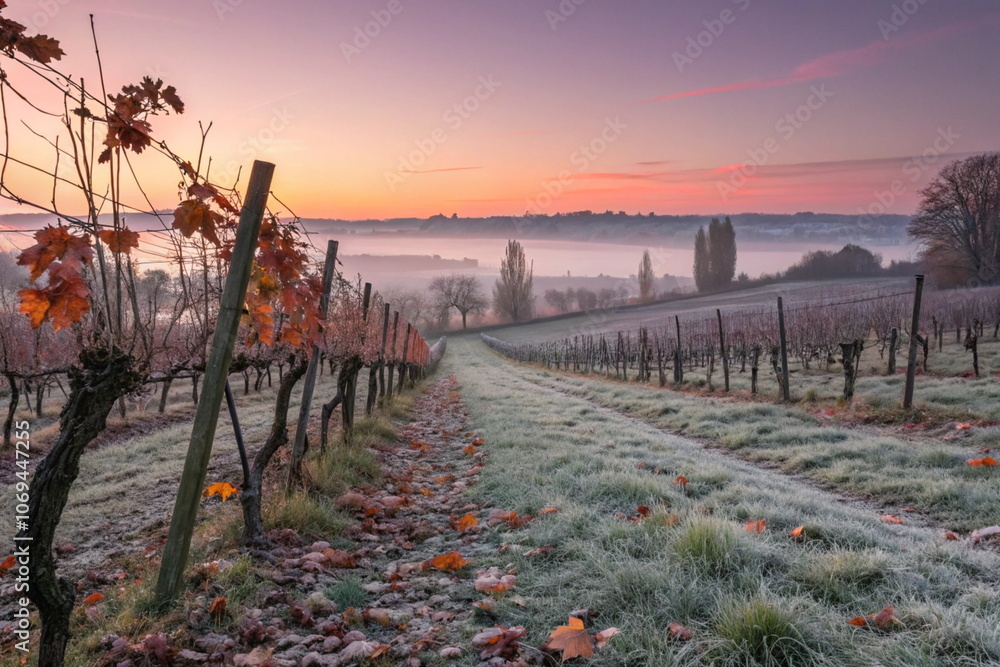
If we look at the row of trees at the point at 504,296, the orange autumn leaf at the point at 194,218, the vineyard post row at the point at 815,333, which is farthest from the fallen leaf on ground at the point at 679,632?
the row of trees at the point at 504,296

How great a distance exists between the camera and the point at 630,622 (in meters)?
2.72

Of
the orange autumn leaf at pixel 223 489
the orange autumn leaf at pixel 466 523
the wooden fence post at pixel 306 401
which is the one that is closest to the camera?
the orange autumn leaf at pixel 466 523

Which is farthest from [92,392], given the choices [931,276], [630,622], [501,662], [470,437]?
[931,276]

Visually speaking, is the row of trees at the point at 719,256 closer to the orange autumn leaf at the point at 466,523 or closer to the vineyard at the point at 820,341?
the vineyard at the point at 820,341

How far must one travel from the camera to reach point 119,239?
2852mm

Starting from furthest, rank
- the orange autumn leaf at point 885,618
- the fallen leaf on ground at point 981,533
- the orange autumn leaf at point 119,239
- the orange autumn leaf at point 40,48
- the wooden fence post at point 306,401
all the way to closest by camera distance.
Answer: the wooden fence post at point 306,401 < the fallen leaf on ground at point 981,533 < the orange autumn leaf at point 119,239 < the orange autumn leaf at point 885,618 < the orange autumn leaf at point 40,48

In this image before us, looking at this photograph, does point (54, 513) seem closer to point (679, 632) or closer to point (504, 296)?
point (679, 632)

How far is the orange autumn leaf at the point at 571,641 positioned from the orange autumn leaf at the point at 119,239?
2.88 m

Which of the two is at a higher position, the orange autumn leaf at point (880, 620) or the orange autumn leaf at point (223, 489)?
the orange autumn leaf at point (880, 620)

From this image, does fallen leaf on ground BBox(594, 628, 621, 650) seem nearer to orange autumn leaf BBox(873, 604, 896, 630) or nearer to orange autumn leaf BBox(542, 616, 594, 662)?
orange autumn leaf BBox(542, 616, 594, 662)

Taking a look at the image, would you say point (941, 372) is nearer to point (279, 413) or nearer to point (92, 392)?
point (279, 413)

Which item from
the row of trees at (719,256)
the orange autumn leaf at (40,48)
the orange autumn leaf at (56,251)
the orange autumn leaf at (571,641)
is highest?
the row of trees at (719,256)

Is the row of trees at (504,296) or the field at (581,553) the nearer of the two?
the field at (581,553)

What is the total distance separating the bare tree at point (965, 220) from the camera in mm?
41094
